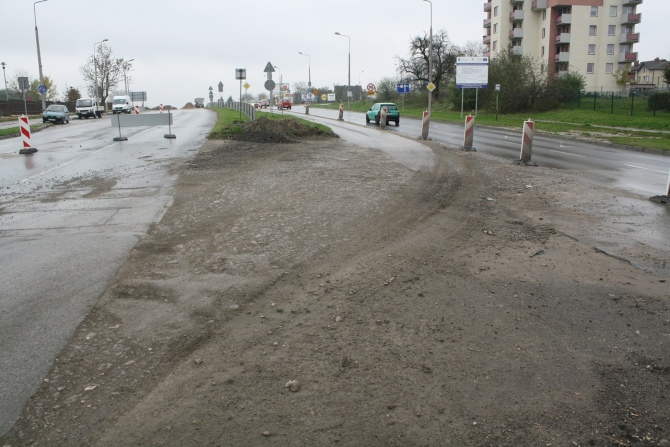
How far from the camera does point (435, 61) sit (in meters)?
79.7

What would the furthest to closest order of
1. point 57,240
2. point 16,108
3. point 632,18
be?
point 632,18
point 16,108
point 57,240

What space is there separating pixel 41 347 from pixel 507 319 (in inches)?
152

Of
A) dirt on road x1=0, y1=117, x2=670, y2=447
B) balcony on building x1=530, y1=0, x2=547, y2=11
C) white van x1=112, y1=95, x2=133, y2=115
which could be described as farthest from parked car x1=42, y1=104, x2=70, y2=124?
balcony on building x1=530, y1=0, x2=547, y2=11

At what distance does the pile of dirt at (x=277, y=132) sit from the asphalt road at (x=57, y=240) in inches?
208

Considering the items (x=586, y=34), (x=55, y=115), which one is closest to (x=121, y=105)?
(x=55, y=115)

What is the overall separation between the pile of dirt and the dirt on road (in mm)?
14683

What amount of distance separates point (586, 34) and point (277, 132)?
75.6 meters

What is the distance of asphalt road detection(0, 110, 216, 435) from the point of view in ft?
14.7

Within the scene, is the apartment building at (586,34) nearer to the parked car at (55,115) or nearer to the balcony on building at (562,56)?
the balcony on building at (562,56)

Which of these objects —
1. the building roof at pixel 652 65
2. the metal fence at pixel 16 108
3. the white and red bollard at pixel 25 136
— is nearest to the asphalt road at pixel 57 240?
the white and red bollard at pixel 25 136

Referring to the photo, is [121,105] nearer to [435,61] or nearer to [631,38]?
[435,61]

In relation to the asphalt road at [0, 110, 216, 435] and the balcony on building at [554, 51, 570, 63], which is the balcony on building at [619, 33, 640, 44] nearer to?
the balcony on building at [554, 51, 570, 63]

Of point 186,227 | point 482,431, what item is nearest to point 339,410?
point 482,431

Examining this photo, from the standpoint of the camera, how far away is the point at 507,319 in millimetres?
5004
